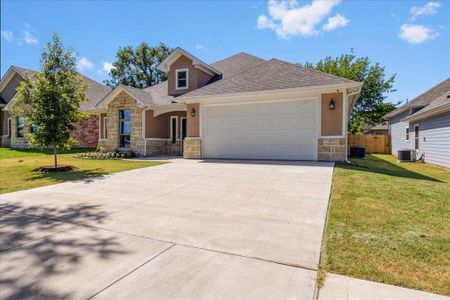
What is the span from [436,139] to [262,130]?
10.1 metres

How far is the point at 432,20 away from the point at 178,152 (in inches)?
624

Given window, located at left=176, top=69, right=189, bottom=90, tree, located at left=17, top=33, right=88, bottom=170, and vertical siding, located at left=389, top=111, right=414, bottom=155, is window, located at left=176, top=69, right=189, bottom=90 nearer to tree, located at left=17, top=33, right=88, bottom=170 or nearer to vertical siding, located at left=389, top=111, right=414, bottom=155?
tree, located at left=17, top=33, right=88, bottom=170

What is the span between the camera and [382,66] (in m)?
32.1

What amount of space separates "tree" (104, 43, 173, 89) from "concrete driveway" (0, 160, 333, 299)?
33277mm

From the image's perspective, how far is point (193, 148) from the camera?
13.6 metres

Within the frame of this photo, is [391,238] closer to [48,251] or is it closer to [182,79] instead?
[48,251]

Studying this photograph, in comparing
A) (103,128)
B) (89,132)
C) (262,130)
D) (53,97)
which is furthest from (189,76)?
(89,132)

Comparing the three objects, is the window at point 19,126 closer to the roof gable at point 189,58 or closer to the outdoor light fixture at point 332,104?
the roof gable at point 189,58

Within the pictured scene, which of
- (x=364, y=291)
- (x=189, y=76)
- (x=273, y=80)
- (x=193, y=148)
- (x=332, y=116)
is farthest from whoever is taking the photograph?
(x=189, y=76)

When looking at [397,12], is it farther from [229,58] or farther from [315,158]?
[229,58]

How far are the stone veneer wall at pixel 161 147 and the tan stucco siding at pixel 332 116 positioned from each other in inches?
379

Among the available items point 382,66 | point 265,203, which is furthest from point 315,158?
point 382,66

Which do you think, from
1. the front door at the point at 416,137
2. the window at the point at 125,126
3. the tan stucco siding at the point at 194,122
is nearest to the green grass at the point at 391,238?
the tan stucco siding at the point at 194,122

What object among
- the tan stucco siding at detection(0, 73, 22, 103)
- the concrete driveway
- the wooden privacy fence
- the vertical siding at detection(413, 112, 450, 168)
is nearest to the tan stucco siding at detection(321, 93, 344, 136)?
the concrete driveway
